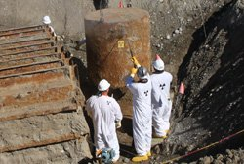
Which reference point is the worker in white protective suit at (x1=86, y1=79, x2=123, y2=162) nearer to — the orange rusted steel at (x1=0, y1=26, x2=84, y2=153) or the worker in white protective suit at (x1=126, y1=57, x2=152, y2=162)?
the worker in white protective suit at (x1=126, y1=57, x2=152, y2=162)

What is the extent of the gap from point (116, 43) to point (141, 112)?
189 cm

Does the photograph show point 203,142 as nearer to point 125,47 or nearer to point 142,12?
point 125,47

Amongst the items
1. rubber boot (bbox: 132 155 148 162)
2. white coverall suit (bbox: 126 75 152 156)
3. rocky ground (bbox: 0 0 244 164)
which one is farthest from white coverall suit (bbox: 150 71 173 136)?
rubber boot (bbox: 132 155 148 162)

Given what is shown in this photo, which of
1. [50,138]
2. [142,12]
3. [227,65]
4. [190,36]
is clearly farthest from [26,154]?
[190,36]

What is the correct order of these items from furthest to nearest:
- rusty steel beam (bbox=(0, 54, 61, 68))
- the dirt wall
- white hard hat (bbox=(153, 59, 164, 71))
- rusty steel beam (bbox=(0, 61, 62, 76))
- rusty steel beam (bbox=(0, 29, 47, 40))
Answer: the dirt wall
rusty steel beam (bbox=(0, 29, 47, 40))
white hard hat (bbox=(153, 59, 164, 71))
rusty steel beam (bbox=(0, 54, 61, 68))
rusty steel beam (bbox=(0, 61, 62, 76))

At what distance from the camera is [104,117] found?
27.4ft

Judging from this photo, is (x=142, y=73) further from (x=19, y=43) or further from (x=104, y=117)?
(x=19, y=43)

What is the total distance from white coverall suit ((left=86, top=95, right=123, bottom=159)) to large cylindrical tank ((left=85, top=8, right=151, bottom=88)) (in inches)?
77.4

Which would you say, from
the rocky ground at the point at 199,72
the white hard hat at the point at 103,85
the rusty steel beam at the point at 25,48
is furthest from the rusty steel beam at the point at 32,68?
the rocky ground at the point at 199,72

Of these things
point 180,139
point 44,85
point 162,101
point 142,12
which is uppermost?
point 142,12

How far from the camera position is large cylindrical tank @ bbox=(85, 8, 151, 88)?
32.5 ft

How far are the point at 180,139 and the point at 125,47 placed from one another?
2.37m

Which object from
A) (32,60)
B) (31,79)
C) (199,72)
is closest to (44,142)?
(31,79)

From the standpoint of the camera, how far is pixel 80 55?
13531mm
